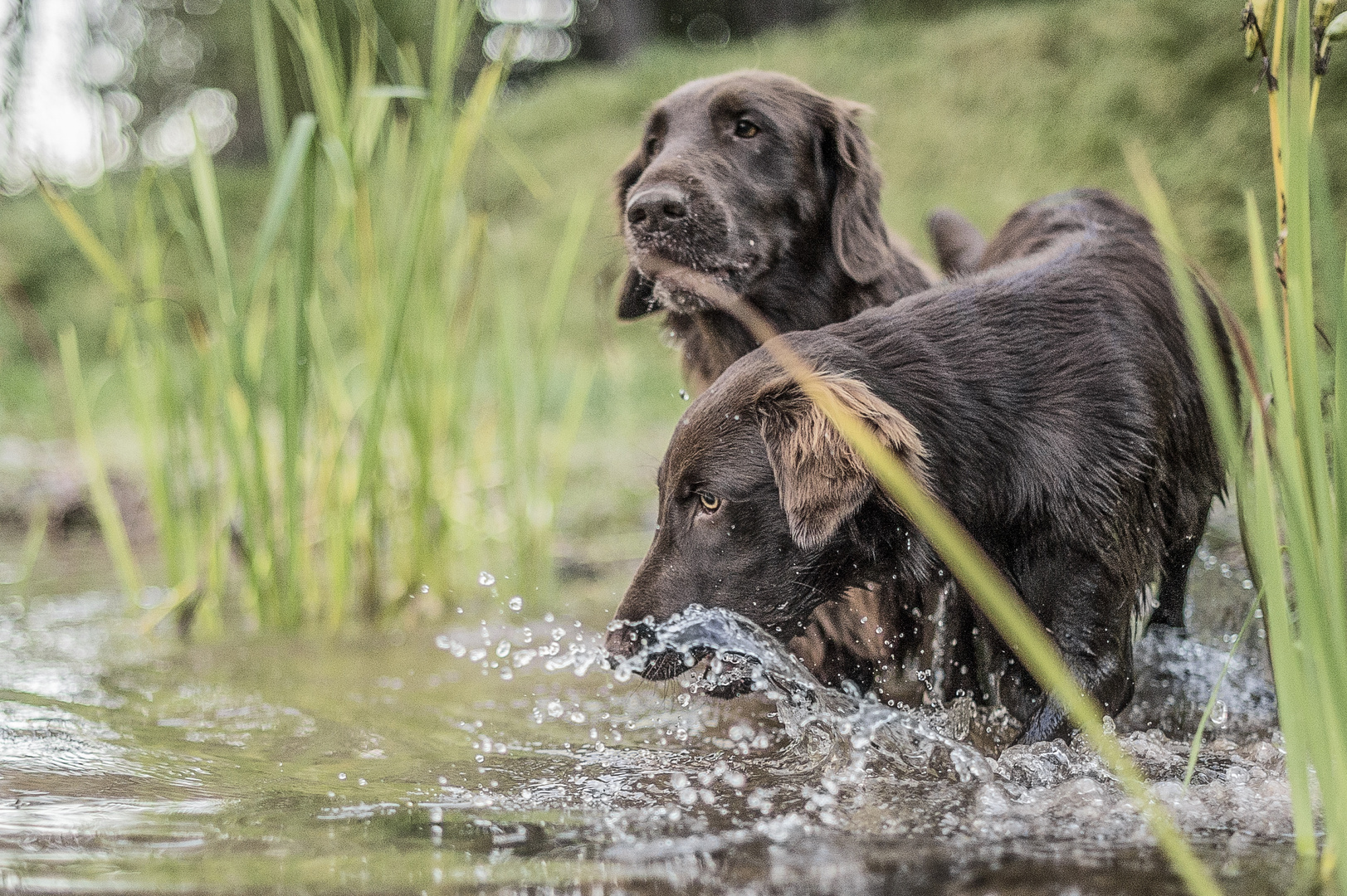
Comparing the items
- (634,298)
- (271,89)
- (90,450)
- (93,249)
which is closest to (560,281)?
(634,298)

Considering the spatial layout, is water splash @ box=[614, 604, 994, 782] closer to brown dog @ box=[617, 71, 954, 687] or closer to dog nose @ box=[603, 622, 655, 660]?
dog nose @ box=[603, 622, 655, 660]

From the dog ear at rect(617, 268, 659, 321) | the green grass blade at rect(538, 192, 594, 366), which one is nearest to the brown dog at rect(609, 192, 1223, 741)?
the dog ear at rect(617, 268, 659, 321)

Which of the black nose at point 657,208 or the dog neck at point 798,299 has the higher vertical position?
the black nose at point 657,208

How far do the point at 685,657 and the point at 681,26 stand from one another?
18224mm

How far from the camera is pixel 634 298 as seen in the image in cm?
310

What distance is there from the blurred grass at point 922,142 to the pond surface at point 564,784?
2.12 m

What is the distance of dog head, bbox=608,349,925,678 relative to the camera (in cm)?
212

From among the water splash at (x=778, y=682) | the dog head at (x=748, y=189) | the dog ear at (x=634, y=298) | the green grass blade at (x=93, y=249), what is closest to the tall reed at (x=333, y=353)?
the green grass blade at (x=93, y=249)

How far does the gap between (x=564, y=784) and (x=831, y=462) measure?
2.39 ft

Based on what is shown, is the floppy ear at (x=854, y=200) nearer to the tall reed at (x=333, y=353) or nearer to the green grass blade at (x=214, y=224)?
the tall reed at (x=333, y=353)

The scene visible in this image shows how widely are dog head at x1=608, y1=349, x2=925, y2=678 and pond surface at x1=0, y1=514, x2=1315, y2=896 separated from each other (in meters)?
0.17

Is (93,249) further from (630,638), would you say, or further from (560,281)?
(630,638)

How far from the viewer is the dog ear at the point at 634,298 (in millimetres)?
3049

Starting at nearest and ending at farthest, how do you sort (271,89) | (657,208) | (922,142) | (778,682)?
1. (778,682)
2. (657,208)
3. (271,89)
4. (922,142)
